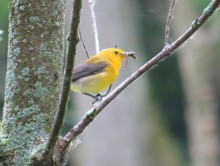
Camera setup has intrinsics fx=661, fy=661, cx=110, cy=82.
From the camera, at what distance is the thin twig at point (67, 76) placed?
5.36 feet

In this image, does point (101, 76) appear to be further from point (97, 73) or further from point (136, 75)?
point (136, 75)

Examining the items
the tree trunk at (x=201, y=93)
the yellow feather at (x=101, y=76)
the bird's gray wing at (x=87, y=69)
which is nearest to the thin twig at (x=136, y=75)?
the yellow feather at (x=101, y=76)

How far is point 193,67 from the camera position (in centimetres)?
1173

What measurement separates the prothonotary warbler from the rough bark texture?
9.06ft

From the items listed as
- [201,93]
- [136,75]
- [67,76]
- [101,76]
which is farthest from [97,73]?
[201,93]

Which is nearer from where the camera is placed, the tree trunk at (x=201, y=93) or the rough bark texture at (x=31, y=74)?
the rough bark texture at (x=31, y=74)

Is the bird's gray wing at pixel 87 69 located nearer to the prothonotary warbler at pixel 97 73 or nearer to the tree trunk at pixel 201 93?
the prothonotary warbler at pixel 97 73

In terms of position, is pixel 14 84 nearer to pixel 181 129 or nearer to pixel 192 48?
pixel 192 48

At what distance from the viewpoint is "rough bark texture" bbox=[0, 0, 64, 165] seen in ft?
6.34

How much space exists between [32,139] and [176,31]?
11.3m

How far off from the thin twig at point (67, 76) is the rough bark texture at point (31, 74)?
0.38ft

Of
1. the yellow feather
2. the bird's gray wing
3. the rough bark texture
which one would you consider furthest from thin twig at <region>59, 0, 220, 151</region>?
the bird's gray wing

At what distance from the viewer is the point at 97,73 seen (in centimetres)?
A: 514

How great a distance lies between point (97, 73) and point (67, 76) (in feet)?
11.2
